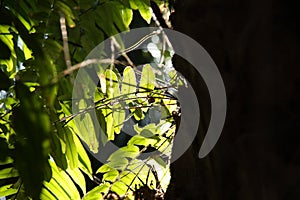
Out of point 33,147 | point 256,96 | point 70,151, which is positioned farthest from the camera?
point 70,151

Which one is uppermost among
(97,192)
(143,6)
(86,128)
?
(143,6)

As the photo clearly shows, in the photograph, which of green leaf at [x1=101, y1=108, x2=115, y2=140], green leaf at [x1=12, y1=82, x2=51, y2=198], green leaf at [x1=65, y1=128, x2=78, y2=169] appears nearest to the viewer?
green leaf at [x1=12, y1=82, x2=51, y2=198]

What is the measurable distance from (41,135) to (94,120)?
2.25ft

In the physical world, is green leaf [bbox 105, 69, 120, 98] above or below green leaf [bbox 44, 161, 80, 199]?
above

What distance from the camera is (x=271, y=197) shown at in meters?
0.43

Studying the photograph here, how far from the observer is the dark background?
433mm

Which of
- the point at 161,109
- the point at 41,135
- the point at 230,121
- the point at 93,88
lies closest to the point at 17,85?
the point at 41,135

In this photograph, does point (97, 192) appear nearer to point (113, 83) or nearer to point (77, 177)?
point (77, 177)

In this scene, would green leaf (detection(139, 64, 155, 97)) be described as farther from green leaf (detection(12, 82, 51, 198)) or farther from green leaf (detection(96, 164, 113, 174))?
green leaf (detection(12, 82, 51, 198))

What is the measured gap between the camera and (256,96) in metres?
0.46

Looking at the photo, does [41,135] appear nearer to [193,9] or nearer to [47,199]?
[193,9]

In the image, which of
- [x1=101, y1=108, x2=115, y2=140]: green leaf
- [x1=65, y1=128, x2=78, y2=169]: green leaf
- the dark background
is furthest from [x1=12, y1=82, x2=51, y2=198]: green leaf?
[x1=101, y1=108, x2=115, y2=140]: green leaf

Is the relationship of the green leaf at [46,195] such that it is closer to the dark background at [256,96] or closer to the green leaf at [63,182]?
the green leaf at [63,182]

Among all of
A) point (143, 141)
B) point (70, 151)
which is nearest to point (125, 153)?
point (143, 141)
